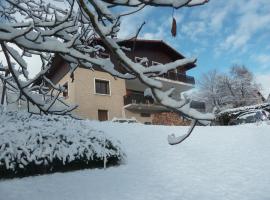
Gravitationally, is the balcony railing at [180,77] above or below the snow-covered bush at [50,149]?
above

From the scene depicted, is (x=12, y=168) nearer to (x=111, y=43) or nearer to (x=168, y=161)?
(x=168, y=161)

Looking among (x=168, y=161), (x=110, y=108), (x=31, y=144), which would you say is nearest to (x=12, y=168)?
(x=31, y=144)

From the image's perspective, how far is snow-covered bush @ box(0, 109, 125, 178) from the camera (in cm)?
648

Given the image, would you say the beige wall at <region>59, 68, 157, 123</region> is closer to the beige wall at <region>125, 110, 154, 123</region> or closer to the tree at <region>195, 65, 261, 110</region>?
the beige wall at <region>125, 110, 154, 123</region>

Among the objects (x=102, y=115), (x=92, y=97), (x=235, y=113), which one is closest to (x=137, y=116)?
(x=102, y=115)

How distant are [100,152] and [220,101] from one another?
3959cm


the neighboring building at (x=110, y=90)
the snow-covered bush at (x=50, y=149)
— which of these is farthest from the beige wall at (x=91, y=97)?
the snow-covered bush at (x=50, y=149)

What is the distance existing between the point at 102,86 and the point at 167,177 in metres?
19.2

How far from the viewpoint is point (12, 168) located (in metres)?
6.41

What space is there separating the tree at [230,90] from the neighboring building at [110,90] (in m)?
14.5

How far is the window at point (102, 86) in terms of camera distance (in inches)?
1003

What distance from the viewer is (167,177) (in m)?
7.18

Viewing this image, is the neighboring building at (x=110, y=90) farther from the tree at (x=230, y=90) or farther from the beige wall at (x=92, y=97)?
the tree at (x=230, y=90)

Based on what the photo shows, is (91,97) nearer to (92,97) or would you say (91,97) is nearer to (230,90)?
(92,97)
